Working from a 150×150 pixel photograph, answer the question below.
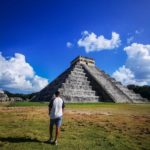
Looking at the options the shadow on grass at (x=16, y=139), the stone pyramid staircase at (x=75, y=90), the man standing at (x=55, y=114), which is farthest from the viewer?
the stone pyramid staircase at (x=75, y=90)

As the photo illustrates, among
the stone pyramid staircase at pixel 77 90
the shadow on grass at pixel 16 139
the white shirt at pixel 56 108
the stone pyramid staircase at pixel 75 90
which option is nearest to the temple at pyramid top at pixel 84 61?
the stone pyramid staircase at pixel 75 90

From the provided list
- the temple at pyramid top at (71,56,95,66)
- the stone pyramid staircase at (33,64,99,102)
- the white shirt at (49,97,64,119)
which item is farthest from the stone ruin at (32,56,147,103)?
the white shirt at (49,97,64,119)

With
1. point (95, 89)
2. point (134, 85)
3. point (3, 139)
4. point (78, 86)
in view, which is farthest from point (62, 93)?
point (134, 85)

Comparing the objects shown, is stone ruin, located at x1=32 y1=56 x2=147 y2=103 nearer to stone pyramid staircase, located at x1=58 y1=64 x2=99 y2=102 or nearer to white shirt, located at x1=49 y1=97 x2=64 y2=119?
stone pyramid staircase, located at x1=58 y1=64 x2=99 y2=102

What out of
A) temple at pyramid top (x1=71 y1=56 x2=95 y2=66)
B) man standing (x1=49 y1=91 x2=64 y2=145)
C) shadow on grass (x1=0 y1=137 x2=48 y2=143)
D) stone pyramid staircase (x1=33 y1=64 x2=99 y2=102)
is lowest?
shadow on grass (x1=0 y1=137 x2=48 y2=143)

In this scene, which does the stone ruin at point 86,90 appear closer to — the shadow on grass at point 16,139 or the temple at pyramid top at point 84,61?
the temple at pyramid top at point 84,61

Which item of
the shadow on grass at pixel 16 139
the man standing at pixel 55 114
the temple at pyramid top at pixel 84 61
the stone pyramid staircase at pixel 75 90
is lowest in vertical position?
the shadow on grass at pixel 16 139

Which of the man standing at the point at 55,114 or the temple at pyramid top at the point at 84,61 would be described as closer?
the man standing at the point at 55,114

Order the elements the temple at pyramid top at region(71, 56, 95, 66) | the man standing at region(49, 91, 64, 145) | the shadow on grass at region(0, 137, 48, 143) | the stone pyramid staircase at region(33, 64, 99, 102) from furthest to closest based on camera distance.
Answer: the temple at pyramid top at region(71, 56, 95, 66) → the stone pyramid staircase at region(33, 64, 99, 102) → the man standing at region(49, 91, 64, 145) → the shadow on grass at region(0, 137, 48, 143)

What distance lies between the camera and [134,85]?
74.5 m

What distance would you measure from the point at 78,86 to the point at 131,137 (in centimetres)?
3146

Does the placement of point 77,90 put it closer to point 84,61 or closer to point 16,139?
point 84,61

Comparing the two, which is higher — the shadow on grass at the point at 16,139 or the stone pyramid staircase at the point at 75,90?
the stone pyramid staircase at the point at 75,90

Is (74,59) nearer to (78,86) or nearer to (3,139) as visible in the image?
(78,86)
